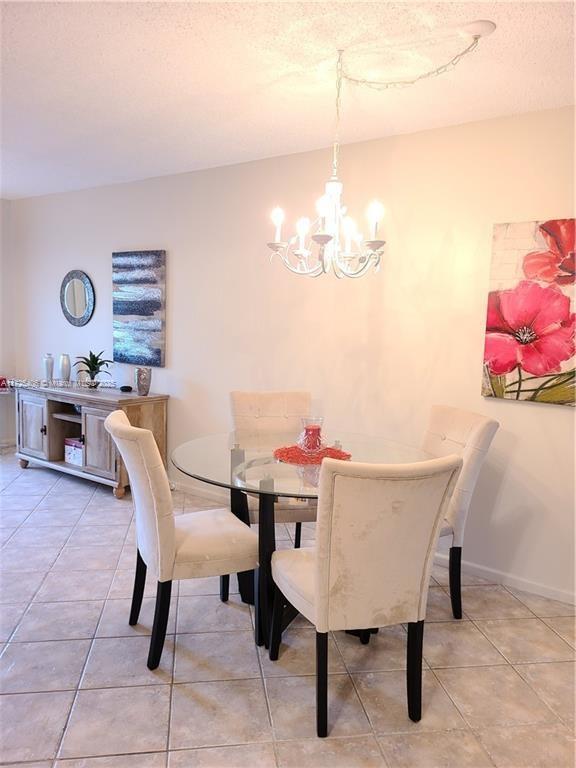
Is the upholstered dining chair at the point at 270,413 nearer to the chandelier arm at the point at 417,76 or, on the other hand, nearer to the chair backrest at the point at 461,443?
the chair backrest at the point at 461,443

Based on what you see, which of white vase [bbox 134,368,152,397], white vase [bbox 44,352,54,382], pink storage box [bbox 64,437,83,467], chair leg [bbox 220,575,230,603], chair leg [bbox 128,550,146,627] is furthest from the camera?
white vase [bbox 44,352,54,382]

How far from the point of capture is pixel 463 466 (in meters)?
2.49

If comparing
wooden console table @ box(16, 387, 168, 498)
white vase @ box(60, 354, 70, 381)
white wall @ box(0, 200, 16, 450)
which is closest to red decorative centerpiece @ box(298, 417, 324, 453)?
wooden console table @ box(16, 387, 168, 498)

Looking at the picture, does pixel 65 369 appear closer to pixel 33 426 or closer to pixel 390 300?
pixel 33 426

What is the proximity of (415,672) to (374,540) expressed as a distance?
547 millimetres

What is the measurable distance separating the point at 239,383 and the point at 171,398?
725mm

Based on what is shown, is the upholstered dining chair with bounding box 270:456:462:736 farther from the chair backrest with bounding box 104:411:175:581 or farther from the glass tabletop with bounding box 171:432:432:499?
the chair backrest with bounding box 104:411:175:581

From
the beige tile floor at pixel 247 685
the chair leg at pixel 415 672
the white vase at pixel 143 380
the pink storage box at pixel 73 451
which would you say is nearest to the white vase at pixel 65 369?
the pink storage box at pixel 73 451

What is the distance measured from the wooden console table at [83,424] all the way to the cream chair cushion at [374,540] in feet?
8.43

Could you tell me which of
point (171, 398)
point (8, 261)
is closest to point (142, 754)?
point (171, 398)

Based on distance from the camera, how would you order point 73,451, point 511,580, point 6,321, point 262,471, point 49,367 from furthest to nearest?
point 6,321, point 49,367, point 73,451, point 511,580, point 262,471

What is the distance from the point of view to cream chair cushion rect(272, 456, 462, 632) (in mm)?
1600

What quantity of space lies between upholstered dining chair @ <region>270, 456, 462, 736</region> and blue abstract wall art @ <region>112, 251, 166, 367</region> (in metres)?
2.91

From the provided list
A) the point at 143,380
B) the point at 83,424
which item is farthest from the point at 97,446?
the point at 143,380
